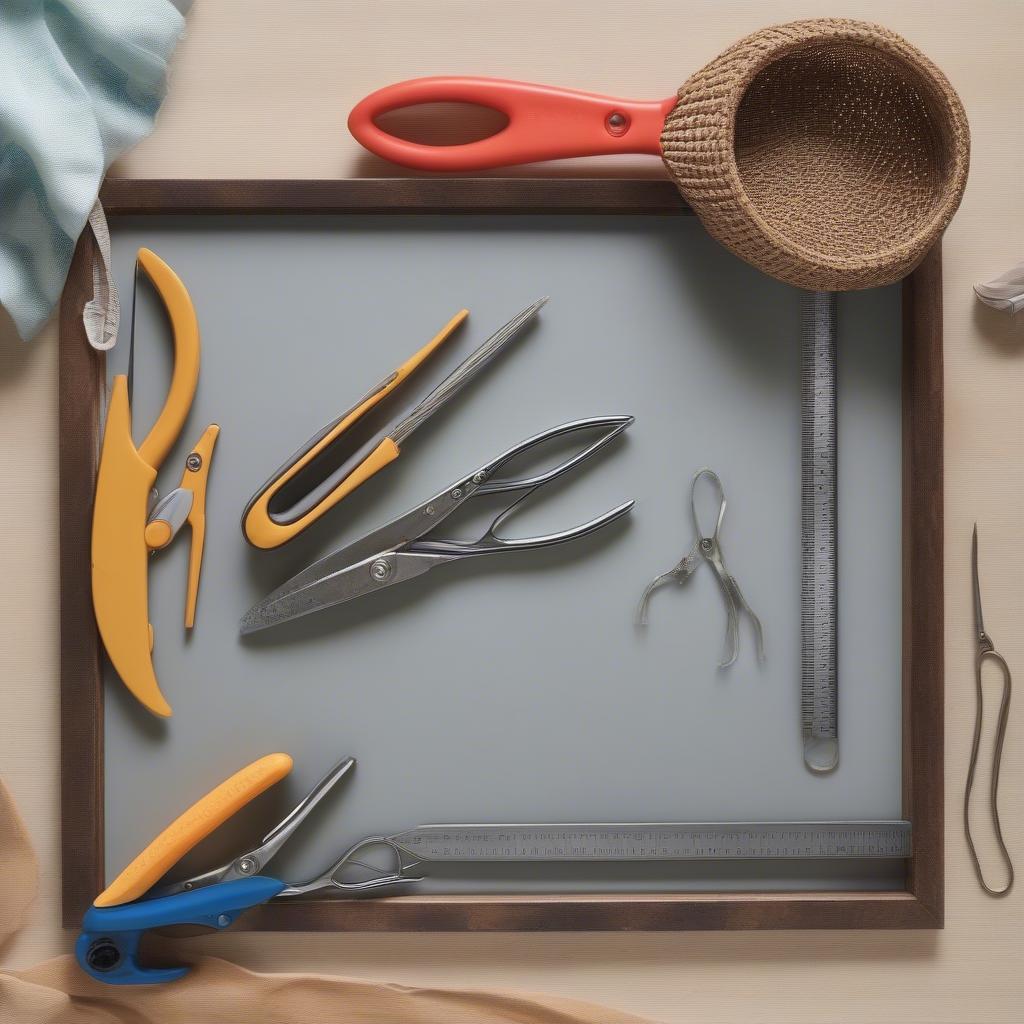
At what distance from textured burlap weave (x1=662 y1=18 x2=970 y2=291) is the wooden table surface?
6cm

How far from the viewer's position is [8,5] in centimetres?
50

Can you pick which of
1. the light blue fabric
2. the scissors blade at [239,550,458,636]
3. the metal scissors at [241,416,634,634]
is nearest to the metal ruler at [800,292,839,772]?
the metal scissors at [241,416,634,634]

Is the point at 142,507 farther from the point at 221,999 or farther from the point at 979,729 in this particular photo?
the point at 979,729

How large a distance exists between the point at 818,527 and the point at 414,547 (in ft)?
0.84

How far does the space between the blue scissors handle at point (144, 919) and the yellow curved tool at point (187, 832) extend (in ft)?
0.03

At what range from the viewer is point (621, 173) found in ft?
1.75

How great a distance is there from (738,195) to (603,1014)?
0.51m

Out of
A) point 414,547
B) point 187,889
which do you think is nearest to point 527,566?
point 414,547

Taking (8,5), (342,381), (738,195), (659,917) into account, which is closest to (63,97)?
(8,5)

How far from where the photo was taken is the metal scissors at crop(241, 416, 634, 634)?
0.51 m

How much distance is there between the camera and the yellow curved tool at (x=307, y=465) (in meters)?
0.50

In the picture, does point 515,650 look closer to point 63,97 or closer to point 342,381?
point 342,381

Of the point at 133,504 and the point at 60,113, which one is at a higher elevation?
the point at 60,113

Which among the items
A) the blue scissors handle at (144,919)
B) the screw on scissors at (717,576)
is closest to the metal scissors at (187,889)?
the blue scissors handle at (144,919)
